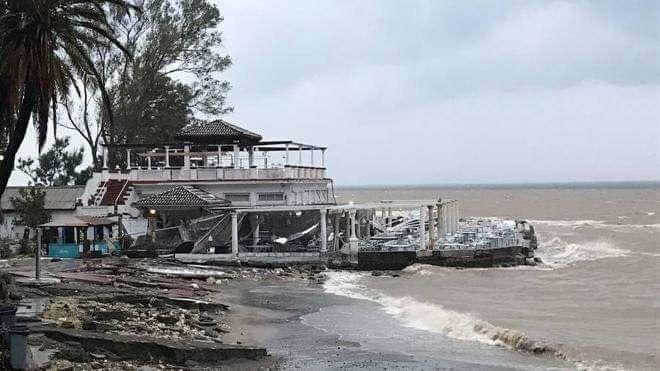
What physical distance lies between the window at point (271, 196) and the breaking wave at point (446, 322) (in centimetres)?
1285

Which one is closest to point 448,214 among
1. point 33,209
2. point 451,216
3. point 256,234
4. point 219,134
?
Answer: point 451,216

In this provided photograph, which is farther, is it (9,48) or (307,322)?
(307,322)

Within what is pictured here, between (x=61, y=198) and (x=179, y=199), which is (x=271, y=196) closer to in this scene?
(x=179, y=199)

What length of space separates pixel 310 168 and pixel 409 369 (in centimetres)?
3306

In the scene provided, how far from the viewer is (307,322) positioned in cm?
2494

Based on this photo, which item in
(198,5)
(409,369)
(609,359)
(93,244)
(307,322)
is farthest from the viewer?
(198,5)

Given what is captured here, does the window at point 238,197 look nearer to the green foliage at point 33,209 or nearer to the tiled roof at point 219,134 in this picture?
the tiled roof at point 219,134

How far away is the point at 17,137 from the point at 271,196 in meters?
27.4

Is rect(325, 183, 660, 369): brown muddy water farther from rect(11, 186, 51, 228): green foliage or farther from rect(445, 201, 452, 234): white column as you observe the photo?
rect(11, 186, 51, 228): green foliage

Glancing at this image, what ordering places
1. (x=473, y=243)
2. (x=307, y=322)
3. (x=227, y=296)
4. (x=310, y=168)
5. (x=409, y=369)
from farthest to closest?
1. (x=310, y=168)
2. (x=473, y=243)
3. (x=227, y=296)
4. (x=307, y=322)
5. (x=409, y=369)

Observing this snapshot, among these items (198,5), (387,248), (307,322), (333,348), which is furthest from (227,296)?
(198,5)

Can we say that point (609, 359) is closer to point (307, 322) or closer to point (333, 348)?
point (333, 348)

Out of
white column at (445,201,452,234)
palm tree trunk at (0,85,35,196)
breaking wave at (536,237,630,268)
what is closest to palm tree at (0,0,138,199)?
palm tree trunk at (0,85,35,196)

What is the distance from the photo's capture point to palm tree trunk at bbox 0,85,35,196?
1877cm
